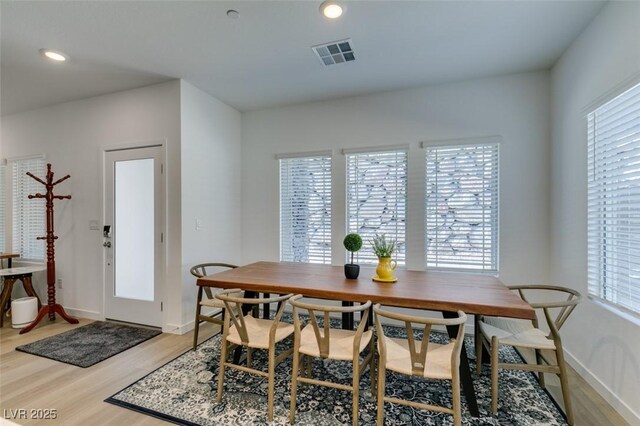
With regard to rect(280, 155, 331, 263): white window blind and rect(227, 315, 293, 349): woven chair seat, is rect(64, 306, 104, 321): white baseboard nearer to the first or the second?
rect(280, 155, 331, 263): white window blind

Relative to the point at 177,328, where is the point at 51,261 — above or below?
above

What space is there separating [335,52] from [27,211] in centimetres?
480

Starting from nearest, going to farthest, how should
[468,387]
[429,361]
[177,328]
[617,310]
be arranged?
[429,361], [468,387], [617,310], [177,328]

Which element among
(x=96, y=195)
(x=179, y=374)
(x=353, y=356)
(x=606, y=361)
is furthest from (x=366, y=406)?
(x=96, y=195)

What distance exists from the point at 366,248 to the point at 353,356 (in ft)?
6.45

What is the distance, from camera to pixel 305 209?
3945 millimetres

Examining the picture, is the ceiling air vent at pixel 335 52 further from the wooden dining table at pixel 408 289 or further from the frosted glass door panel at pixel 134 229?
the frosted glass door panel at pixel 134 229

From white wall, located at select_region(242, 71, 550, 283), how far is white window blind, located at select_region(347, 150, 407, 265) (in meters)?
0.10

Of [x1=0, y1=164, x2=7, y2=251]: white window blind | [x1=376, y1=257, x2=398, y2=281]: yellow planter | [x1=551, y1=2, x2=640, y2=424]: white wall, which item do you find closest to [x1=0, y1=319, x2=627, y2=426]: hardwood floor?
[x1=551, y1=2, x2=640, y2=424]: white wall

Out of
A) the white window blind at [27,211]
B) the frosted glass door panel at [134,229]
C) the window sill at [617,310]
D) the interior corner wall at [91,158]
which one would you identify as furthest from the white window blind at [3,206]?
the window sill at [617,310]

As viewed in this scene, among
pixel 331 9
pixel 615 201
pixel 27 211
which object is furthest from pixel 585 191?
pixel 27 211

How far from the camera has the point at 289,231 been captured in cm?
402

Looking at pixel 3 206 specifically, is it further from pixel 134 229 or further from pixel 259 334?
pixel 259 334

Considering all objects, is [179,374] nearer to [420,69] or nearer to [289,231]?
[289,231]
